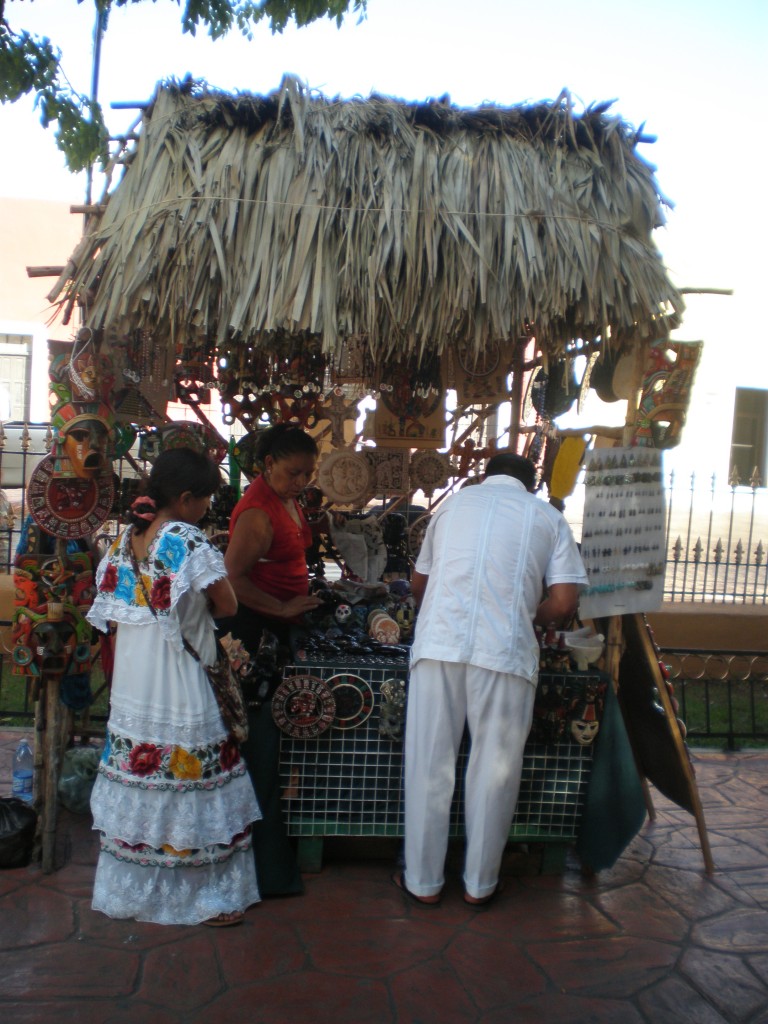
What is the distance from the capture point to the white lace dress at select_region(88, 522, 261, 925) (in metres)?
2.92

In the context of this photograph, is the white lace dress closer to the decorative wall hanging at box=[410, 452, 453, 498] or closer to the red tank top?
the red tank top

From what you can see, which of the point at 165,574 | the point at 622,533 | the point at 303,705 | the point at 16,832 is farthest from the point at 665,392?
the point at 16,832

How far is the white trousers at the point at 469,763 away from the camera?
306cm

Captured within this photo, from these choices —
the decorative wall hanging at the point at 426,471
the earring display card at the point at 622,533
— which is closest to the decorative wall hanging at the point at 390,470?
the decorative wall hanging at the point at 426,471

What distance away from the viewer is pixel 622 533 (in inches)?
144

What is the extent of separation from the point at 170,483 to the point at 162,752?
0.92 metres

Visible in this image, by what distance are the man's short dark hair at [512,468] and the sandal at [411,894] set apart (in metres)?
1.58

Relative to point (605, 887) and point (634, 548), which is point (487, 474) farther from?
point (605, 887)

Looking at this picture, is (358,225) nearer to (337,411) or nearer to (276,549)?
(276,549)

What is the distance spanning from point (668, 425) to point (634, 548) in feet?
1.77

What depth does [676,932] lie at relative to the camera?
3.19 m

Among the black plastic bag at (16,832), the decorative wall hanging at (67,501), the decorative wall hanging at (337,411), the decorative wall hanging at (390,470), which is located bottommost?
the black plastic bag at (16,832)

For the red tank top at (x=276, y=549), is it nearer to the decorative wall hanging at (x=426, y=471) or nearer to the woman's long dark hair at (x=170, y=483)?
the woman's long dark hair at (x=170, y=483)

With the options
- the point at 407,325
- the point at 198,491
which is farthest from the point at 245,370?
the point at 198,491
